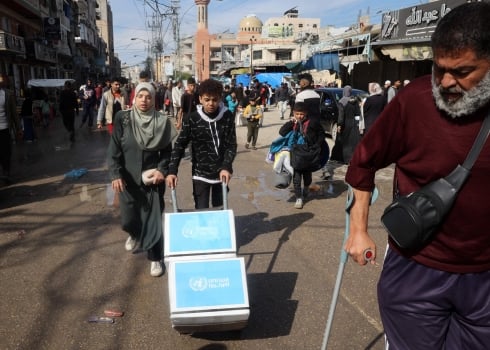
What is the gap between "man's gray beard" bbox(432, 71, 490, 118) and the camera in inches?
61.1

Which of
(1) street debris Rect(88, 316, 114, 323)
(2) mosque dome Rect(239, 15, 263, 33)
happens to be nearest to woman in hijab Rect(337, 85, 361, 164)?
(1) street debris Rect(88, 316, 114, 323)

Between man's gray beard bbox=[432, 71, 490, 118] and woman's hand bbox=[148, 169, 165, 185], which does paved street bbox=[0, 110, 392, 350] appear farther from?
man's gray beard bbox=[432, 71, 490, 118]

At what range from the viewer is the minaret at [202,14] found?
104 m

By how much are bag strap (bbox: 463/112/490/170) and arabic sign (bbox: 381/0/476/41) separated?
42.9ft

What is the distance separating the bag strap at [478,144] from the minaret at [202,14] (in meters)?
111

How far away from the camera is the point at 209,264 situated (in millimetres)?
2975

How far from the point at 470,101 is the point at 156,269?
10.7 ft

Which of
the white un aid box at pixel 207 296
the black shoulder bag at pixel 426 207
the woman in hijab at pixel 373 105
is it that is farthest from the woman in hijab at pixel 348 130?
the black shoulder bag at pixel 426 207

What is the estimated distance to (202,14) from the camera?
4126 inches

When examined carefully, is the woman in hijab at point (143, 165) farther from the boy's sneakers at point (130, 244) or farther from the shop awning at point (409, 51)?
the shop awning at point (409, 51)

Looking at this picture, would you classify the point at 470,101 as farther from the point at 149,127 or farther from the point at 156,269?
the point at 156,269

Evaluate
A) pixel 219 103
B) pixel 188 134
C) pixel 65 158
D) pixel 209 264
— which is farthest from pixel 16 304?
pixel 65 158

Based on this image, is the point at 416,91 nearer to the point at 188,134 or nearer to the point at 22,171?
the point at 188,134

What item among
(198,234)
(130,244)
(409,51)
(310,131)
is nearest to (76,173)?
(130,244)
